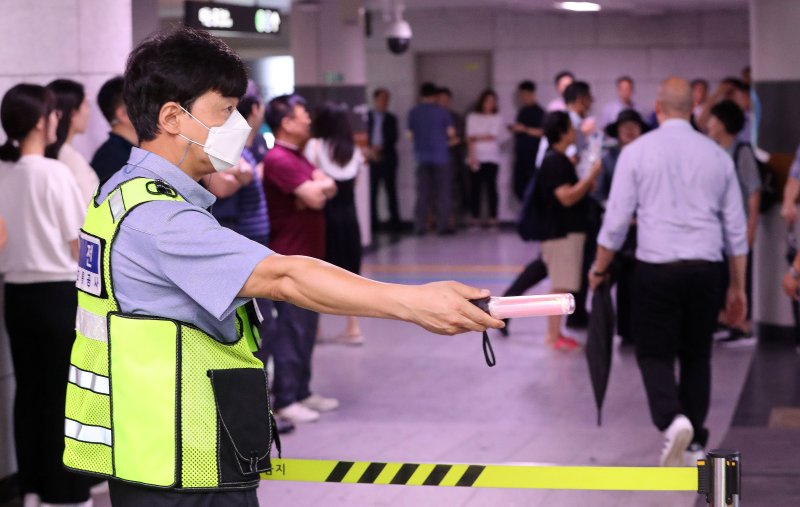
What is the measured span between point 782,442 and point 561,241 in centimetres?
285

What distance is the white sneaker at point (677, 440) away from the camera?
18.9 ft

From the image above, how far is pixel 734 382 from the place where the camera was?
8008 mm

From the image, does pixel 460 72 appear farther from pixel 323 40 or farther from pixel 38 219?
pixel 38 219

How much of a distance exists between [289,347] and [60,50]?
217 centimetres

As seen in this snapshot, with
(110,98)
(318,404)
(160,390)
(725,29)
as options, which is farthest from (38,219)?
(725,29)

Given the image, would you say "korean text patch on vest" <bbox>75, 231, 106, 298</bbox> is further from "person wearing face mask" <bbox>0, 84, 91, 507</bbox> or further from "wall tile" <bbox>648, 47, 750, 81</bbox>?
"wall tile" <bbox>648, 47, 750, 81</bbox>

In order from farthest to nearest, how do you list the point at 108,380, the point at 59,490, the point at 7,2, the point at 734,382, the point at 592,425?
1. the point at 734,382
2. the point at 592,425
3. the point at 7,2
4. the point at 59,490
5. the point at 108,380

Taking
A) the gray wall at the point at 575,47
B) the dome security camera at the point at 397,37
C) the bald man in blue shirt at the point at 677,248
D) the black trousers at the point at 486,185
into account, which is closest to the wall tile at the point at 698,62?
the gray wall at the point at 575,47

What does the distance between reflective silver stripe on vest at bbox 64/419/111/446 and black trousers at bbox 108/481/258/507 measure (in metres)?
0.09

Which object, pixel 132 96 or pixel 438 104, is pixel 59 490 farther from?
pixel 438 104

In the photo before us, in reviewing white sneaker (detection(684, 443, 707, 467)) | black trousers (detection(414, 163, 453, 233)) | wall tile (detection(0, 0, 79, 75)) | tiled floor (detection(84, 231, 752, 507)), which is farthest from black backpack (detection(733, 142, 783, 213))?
black trousers (detection(414, 163, 453, 233))

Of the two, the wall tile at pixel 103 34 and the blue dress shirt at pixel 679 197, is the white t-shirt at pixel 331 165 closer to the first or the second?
the wall tile at pixel 103 34

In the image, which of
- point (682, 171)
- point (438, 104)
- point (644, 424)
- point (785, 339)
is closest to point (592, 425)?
point (644, 424)

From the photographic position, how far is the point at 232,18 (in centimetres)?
960
